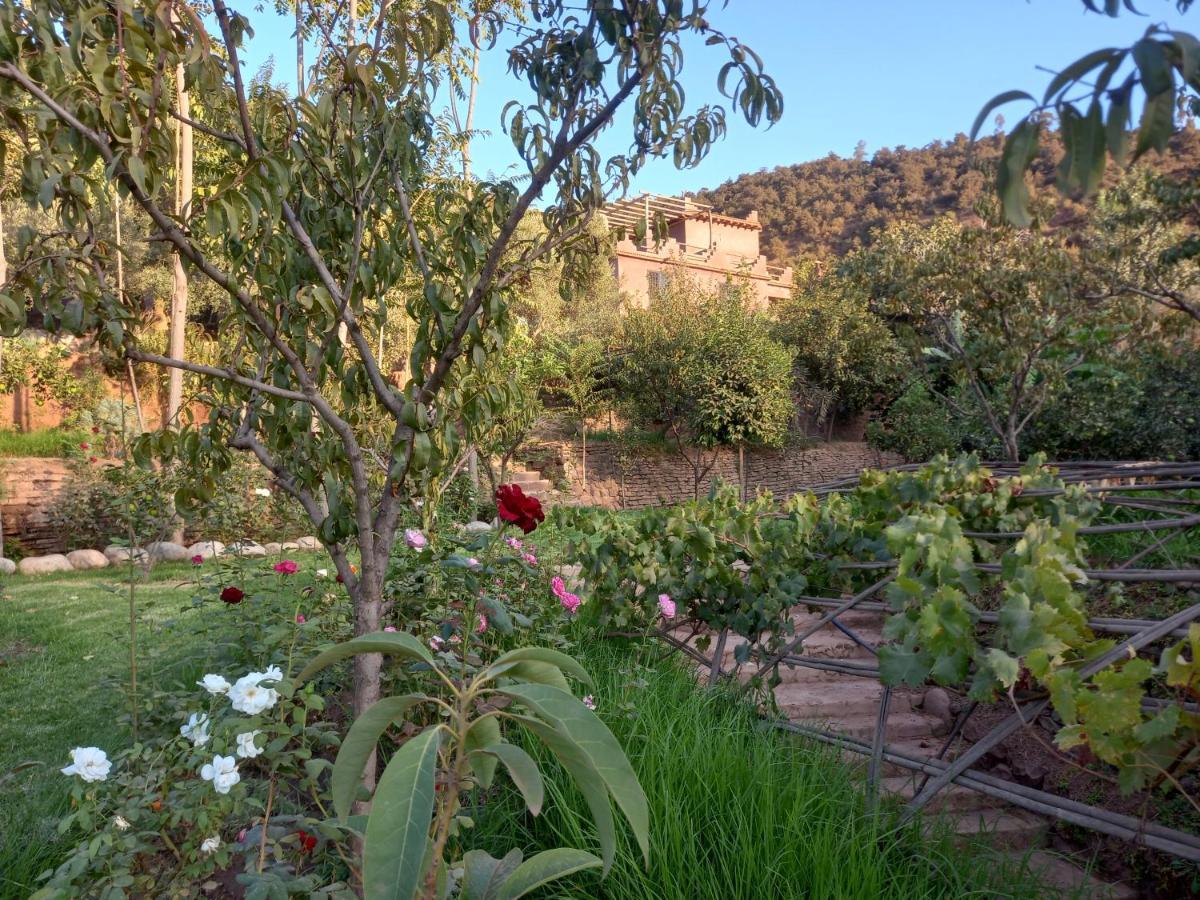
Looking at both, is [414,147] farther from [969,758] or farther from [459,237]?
[969,758]

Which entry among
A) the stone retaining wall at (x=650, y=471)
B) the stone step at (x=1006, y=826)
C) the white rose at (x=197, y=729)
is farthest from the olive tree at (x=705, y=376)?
the white rose at (x=197, y=729)

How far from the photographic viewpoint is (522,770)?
1.08 metres

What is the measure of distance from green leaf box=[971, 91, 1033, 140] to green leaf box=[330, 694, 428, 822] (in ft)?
2.97

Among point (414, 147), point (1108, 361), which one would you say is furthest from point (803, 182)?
point (414, 147)

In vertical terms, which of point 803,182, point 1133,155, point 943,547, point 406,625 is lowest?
point 406,625

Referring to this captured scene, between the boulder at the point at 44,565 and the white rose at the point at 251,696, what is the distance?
30.5 feet

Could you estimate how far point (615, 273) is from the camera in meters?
24.9

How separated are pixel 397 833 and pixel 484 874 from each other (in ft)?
1.88

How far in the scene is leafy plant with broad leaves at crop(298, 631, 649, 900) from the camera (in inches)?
34.1

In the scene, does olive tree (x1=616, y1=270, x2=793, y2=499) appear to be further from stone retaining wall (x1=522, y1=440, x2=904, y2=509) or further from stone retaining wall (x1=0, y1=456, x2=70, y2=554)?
stone retaining wall (x1=0, y1=456, x2=70, y2=554)

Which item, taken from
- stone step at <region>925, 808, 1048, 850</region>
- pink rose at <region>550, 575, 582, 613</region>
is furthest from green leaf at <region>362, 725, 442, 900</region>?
pink rose at <region>550, 575, 582, 613</region>

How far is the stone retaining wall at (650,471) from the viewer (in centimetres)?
1717

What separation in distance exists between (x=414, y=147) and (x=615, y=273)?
23012mm

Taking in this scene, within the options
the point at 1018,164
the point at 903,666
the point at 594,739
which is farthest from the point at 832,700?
the point at 1018,164
